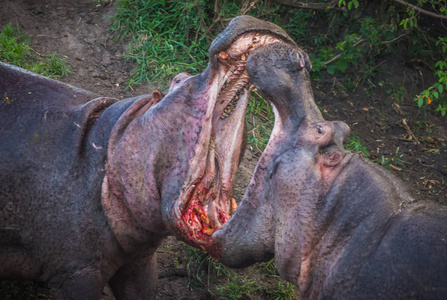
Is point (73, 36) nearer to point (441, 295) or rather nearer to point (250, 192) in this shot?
point (250, 192)

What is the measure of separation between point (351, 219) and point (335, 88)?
4.34 meters

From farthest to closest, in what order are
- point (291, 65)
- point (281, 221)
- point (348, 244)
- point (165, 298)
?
point (165, 298) → point (291, 65) → point (281, 221) → point (348, 244)

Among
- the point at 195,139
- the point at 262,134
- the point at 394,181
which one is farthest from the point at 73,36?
the point at 394,181

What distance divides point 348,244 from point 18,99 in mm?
2061

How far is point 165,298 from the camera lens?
3971 mm

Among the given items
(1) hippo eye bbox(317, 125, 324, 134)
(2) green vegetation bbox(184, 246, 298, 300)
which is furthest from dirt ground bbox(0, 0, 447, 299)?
(1) hippo eye bbox(317, 125, 324, 134)

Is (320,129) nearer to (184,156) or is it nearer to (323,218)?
(323,218)

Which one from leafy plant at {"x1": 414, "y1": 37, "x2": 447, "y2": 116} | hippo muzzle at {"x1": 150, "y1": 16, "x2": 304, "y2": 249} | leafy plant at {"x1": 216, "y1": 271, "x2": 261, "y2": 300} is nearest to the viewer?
hippo muzzle at {"x1": 150, "y1": 16, "x2": 304, "y2": 249}

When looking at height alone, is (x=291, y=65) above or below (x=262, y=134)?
above

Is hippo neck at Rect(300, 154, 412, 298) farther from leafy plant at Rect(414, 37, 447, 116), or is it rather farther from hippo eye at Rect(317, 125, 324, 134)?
leafy plant at Rect(414, 37, 447, 116)

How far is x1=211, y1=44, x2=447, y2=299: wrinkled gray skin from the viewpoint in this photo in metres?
2.00

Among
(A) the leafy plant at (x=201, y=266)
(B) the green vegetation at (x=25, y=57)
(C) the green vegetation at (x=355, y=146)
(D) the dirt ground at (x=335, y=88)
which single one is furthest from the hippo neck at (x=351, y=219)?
(B) the green vegetation at (x=25, y=57)

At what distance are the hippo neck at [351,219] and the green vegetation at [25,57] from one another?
12.1 feet

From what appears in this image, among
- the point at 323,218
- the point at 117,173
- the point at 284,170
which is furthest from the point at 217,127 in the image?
the point at 323,218
